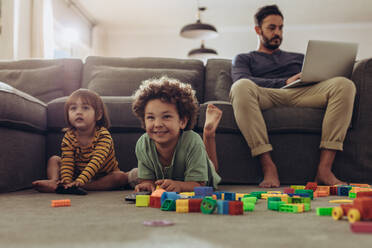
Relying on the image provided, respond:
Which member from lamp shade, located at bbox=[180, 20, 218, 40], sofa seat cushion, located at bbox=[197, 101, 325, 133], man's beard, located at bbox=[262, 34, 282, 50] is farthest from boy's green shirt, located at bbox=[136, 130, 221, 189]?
lamp shade, located at bbox=[180, 20, 218, 40]

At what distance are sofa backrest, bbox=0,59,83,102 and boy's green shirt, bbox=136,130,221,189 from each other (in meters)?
1.14

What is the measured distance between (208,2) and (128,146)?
464 centimetres

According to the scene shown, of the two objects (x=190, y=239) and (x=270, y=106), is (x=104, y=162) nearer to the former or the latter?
(x=270, y=106)

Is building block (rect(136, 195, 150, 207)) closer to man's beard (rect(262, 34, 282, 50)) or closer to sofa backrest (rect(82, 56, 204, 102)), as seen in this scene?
sofa backrest (rect(82, 56, 204, 102))

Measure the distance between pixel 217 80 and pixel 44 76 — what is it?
1.20 metres

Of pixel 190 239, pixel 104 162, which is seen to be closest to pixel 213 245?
pixel 190 239

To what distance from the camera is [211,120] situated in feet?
6.01

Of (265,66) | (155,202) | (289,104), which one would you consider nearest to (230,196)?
(155,202)

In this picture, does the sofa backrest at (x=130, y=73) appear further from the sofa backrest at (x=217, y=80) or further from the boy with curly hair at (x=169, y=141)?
the boy with curly hair at (x=169, y=141)

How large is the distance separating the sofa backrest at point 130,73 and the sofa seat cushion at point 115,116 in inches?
18.2

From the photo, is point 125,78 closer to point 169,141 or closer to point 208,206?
point 169,141

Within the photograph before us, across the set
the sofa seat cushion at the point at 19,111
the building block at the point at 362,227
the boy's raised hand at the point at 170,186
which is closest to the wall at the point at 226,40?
the sofa seat cushion at the point at 19,111

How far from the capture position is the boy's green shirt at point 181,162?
154cm

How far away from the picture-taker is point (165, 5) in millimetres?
6250
